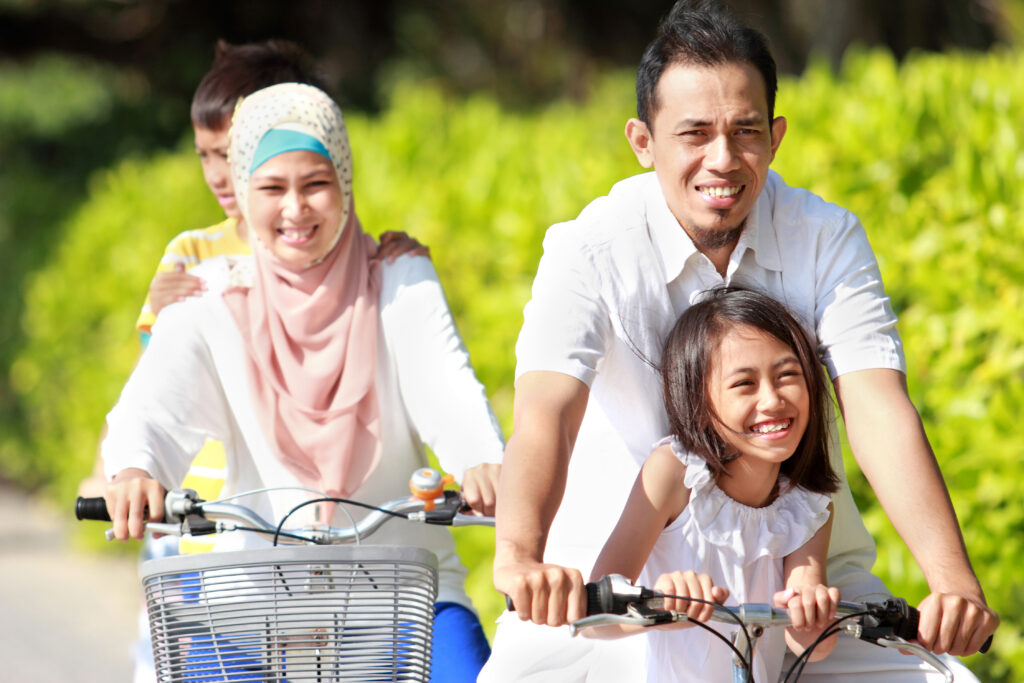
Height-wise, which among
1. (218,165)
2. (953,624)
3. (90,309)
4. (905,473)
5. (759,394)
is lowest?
(953,624)

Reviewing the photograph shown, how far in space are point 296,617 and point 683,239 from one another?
101cm

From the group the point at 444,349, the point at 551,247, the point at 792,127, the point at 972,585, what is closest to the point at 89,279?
the point at 792,127

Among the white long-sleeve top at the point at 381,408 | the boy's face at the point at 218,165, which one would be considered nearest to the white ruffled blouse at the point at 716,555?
the white long-sleeve top at the point at 381,408

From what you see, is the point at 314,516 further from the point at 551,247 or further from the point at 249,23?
the point at 249,23

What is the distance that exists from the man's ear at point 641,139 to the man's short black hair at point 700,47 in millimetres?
16

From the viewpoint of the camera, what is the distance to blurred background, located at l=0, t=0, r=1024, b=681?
375 cm

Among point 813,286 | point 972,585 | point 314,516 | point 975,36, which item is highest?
point 975,36

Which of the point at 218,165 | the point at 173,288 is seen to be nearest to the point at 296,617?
the point at 173,288

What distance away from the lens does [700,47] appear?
7.64 feet

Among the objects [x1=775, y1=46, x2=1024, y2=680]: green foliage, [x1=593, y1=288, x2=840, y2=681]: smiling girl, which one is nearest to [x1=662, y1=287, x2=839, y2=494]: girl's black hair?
[x1=593, y1=288, x2=840, y2=681]: smiling girl

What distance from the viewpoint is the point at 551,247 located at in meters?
2.46

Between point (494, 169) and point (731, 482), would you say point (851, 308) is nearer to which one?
point (731, 482)

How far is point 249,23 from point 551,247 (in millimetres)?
14238

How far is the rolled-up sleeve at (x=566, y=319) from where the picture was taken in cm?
Result: 233
